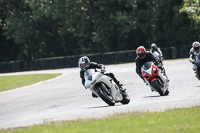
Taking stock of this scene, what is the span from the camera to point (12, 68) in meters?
55.9

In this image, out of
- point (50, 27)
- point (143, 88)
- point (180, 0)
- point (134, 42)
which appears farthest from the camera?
point (50, 27)

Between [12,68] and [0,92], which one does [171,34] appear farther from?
[0,92]

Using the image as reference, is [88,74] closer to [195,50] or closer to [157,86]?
[157,86]

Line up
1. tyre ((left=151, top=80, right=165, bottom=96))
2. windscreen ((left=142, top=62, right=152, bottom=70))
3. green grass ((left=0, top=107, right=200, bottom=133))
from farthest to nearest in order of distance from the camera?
1. windscreen ((left=142, top=62, right=152, bottom=70))
2. tyre ((left=151, top=80, right=165, bottom=96))
3. green grass ((left=0, top=107, right=200, bottom=133))

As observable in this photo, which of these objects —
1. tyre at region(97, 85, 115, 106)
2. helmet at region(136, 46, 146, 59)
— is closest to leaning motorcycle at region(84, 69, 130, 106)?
tyre at region(97, 85, 115, 106)

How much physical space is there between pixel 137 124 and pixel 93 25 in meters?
53.7

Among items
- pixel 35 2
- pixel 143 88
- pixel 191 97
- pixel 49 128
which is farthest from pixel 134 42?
pixel 49 128

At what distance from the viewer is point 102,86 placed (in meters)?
13.1

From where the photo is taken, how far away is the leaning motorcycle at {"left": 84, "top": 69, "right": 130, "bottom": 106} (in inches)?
512

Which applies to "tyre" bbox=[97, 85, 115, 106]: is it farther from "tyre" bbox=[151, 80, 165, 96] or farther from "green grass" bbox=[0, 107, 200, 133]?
"green grass" bbox=[0, 107, 200, 133]

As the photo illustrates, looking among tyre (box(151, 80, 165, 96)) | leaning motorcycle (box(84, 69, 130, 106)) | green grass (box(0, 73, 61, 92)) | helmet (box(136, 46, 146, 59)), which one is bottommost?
green grass (box(0, 73, 61, 92))

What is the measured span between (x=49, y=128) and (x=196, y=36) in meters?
44.7

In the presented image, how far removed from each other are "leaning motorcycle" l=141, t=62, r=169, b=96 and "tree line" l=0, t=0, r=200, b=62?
3096cm

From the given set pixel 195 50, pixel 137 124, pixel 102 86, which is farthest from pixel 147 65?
pixel 137 124
